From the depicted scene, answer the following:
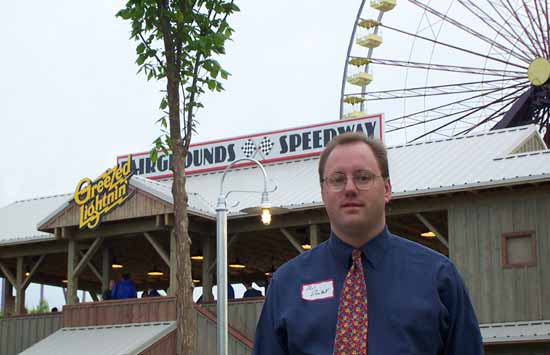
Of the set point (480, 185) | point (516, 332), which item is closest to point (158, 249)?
point (480, 185)

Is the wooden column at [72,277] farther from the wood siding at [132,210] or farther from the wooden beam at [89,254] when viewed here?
the wood siding at [132,210]

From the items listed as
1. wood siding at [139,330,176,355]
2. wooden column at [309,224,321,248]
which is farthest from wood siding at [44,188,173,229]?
wooden column at [309,224,321,248]

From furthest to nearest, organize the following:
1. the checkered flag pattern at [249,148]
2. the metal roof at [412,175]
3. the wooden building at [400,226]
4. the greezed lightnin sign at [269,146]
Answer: the checkered flag pattern at [249,148] < the greezed lightnin sign at [269,146] < the metal roof at [412,175] < the wooden building at [400,226]

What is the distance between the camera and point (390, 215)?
21.3 meters

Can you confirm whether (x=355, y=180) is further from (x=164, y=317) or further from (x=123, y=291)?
(x=123, y=291)

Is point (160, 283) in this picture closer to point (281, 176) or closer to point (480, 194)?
point (281, 176)

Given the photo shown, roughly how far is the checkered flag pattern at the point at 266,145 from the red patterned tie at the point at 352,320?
23.2 metres

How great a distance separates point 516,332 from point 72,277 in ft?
33.8

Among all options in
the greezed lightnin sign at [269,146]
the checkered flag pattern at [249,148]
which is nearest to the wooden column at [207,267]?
the greezed lightnin sign at [269,146]

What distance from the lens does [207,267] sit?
2297 centimetres

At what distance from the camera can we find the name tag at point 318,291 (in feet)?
11.1

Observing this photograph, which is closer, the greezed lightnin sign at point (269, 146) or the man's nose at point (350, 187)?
the man's nose at point (350, 187)

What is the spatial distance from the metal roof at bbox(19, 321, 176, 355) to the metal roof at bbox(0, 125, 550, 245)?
2.67 meters

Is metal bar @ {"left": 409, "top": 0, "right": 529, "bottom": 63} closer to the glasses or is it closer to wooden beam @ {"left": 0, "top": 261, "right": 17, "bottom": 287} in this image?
wooden beam @ {"left": 0, "top": 261, "right": 17, "bottom": 287}
